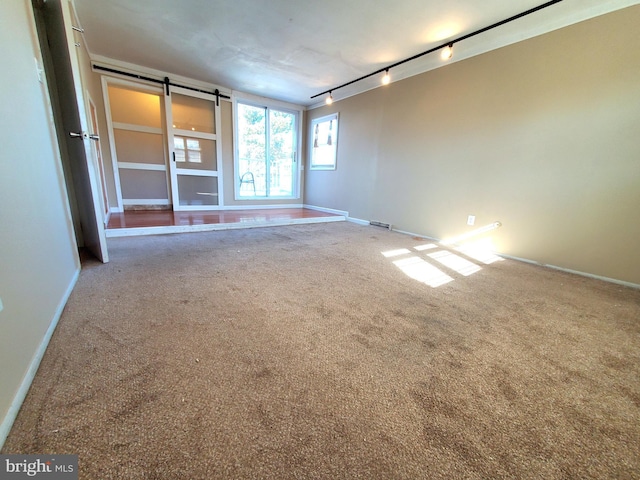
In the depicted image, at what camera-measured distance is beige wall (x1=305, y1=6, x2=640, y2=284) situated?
7.34ft

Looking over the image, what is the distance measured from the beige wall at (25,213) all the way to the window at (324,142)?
446 cm

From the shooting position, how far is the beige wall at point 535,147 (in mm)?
2238

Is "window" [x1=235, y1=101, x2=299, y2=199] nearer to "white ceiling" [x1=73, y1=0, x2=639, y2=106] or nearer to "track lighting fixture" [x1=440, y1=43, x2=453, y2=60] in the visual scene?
"white ceiling" [x1=73, y1=0, x2=639, y2=106]

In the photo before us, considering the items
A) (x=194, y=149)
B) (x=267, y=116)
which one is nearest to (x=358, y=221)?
(x=267, y=116)

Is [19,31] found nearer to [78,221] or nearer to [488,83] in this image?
[78,221]

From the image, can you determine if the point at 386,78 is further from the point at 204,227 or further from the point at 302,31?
the point at 204,227

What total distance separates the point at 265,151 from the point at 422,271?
4.83 metres

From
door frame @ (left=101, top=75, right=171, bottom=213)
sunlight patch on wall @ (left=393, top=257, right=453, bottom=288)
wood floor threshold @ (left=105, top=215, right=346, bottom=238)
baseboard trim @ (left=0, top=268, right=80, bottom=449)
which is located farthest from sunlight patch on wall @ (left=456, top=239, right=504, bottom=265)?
door frame @ (left=101, top=75, right=171, bottom=213)

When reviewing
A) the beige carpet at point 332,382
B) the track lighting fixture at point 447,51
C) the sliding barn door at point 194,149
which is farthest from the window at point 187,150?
the track lighting fixture at point 447,51

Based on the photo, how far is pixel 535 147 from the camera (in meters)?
2.72

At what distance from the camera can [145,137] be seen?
4902 millimetres

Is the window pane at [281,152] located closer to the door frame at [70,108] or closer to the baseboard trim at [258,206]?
the baseboard trim at [258,206]

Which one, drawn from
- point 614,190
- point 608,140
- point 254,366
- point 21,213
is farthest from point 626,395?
point 21,213

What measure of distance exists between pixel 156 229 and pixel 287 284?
8.39 feet
